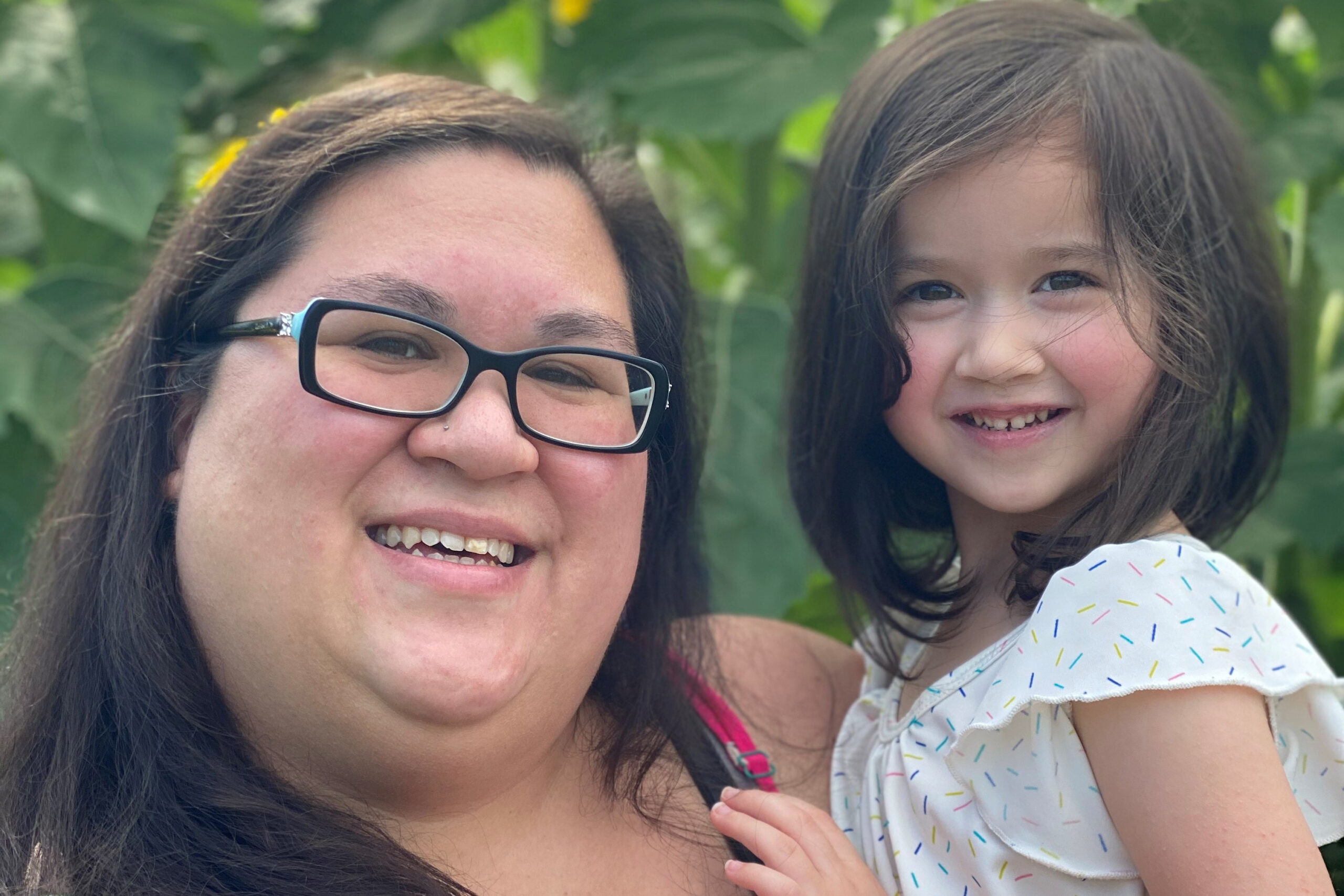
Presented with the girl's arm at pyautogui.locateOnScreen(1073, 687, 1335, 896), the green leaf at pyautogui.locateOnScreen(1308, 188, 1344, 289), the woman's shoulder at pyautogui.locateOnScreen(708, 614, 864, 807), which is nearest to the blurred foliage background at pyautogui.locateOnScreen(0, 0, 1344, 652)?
the green leaf at pyautogui.locateOnScreen(1308, 188, 1344, 289)

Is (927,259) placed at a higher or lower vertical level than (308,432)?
higher

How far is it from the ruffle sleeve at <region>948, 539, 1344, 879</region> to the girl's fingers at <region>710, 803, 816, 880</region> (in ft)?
0.63

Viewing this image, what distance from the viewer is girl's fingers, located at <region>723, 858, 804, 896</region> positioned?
1.39 m

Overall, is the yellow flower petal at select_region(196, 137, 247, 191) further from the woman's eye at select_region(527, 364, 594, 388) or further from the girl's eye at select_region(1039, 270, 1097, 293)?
the girl's eye at select_region(1039, 270, 1097, 293)

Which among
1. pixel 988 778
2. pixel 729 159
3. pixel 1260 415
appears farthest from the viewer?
pixel 729 159

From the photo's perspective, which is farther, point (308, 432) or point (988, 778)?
point (988, 778)

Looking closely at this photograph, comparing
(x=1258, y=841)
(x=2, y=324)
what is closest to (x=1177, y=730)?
(x=1258, y=841)

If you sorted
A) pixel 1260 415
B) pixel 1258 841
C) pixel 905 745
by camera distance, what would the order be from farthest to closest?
pixel 1260 415 < pixel 905 745 < pixel 1258 841

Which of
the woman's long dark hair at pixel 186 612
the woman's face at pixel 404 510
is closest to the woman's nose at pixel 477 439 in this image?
the woman's face at pixel 404 510

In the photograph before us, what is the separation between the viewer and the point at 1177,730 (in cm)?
131

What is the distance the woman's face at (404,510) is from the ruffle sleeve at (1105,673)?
1.37 feet

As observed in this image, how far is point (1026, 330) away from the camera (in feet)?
4.97

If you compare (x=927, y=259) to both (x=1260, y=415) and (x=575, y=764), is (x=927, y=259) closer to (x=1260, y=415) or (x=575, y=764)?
(x=1260, y=415)

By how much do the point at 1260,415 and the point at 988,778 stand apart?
66cm
